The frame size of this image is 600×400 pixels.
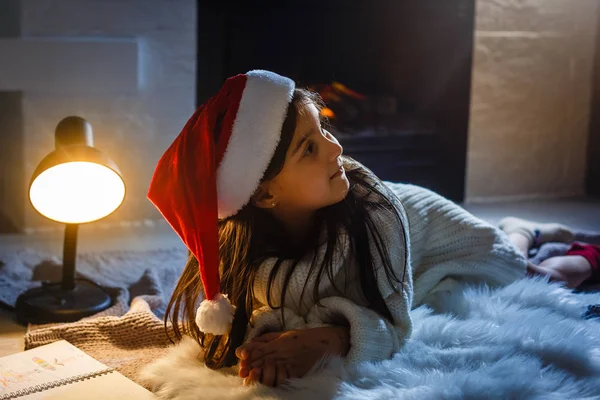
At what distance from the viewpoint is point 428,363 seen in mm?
1209

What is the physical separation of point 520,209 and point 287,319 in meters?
1.71

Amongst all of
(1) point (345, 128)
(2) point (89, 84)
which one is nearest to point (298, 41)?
(1) point (345, 128)

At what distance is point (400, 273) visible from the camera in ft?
4.34

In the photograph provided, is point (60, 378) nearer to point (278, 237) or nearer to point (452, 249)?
point (278, 237)

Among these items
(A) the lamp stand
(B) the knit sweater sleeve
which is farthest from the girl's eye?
(A) the lamp stand

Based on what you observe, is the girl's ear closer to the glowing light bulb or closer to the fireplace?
the glowing light bulb

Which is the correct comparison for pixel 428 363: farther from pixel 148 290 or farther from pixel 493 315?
pixel 148 290

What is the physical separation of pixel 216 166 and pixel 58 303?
2.23ft

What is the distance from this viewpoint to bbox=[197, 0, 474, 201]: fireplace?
101 inches

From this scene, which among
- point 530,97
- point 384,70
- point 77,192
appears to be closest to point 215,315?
point 77,192

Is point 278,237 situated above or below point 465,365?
above

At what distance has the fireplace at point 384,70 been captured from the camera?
257 cm

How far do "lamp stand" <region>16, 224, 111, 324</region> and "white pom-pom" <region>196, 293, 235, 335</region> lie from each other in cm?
56

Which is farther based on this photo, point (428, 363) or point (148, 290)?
point (148, 290)
